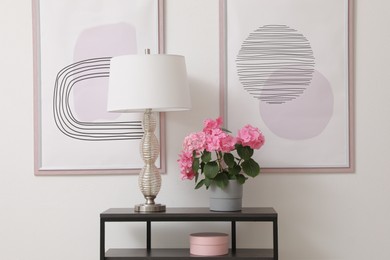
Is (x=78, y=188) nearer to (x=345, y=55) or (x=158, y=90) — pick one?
(x=158, y=90)

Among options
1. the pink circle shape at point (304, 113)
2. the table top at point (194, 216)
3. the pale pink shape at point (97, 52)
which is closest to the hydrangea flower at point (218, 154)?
the table top at point (194, 216)

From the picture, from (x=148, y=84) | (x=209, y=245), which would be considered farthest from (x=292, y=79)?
(x=209, y=245)

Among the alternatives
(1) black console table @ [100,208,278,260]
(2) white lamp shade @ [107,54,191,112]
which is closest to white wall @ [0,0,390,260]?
(1) black console table @ [100,208,278,260]

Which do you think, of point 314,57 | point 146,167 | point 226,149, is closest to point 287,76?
point 314,57

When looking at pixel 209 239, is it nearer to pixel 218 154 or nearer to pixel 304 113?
pixel 218 154

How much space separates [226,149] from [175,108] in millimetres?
217

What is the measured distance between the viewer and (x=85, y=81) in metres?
2.40

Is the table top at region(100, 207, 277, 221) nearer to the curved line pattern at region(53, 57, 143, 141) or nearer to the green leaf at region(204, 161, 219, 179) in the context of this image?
the green leaf at region(204, 161, 219, 179)

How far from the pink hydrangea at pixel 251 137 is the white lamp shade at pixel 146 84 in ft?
0.71

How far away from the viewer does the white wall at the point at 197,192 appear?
7.74ft

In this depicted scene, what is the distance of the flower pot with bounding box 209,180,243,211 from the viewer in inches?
85.3

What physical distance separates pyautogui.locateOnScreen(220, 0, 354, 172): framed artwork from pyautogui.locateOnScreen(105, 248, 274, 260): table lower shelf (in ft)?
1.02
